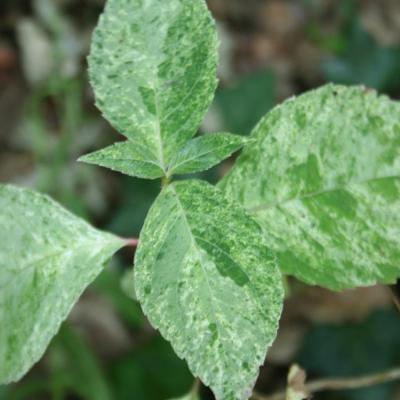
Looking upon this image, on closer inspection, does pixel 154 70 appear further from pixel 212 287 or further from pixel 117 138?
pixel 117 138

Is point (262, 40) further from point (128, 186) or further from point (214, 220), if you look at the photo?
point (214, 220)

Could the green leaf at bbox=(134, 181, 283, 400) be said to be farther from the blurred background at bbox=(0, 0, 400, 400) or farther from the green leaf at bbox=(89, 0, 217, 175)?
the blurred background at bbox=(0, 0, 400, 400)

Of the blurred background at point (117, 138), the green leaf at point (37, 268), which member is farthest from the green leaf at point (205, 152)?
the blurred background at point (117, 138)

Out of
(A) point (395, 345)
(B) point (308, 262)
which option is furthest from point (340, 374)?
(B) point (308, 262)

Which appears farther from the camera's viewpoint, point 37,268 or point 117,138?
point 117,138

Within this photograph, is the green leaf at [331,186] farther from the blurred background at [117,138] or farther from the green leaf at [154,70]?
the blurred background at [117,138]

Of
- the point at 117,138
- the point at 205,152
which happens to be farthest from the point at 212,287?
the point at 117,138

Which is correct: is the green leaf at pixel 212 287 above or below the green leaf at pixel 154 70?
below
